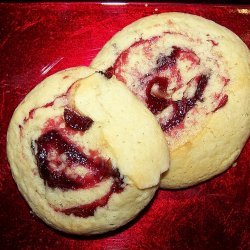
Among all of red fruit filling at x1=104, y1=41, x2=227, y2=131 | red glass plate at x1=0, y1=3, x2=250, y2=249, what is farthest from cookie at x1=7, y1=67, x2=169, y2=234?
red glass plate at x1=0, y1=3, x2=250, y2=249

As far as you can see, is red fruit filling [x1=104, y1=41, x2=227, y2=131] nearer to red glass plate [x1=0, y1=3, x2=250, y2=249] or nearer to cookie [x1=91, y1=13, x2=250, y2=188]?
cookie [x1=91, y1=13, x2=250, y2=188]

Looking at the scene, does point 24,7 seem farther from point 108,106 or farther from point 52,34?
point 108,106

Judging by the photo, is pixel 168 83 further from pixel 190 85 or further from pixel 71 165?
pixel 71 165

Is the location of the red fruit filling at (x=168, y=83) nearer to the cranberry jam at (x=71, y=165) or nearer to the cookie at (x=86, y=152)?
the cookie at (x=86, y=152)

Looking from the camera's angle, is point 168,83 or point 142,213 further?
point 142,213

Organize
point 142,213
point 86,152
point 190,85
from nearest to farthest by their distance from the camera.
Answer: point 86,152
point 190,85
point 142,213

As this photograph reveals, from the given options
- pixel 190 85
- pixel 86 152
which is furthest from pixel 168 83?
pixel 86 152

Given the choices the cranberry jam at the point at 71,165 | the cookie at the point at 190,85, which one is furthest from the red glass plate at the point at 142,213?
the cranberry jam at the point at 71,165

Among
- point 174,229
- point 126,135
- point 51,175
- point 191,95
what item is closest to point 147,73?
point 191,95
